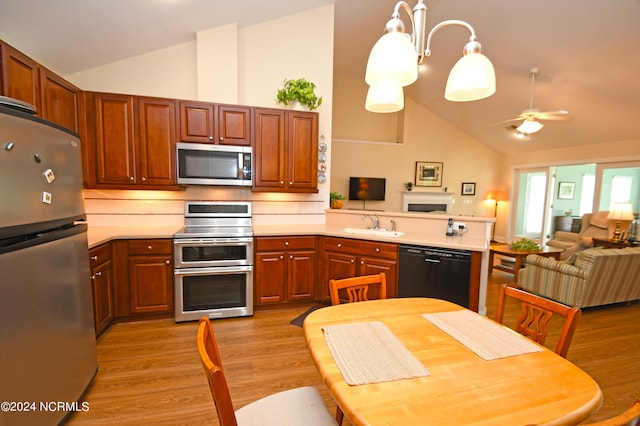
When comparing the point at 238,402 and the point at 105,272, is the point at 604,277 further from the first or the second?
the point at 105,272

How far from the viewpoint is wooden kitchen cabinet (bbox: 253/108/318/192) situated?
3242 millimetres

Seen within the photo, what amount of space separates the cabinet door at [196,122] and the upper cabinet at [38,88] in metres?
0.90

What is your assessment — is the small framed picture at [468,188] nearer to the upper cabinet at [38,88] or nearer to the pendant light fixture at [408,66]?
the pendant light fixture at [408,66]

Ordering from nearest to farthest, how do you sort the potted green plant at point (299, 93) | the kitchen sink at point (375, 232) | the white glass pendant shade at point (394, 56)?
the white glass pendant shade at point (394, 56) < the kitchen sink at point (375, 232) < the potted green plant at point (299, 93)

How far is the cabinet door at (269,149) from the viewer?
3.22 metres

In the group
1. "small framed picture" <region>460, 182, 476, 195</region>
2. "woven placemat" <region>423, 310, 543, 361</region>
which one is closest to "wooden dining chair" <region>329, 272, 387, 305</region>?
"woven placemat" <region>423, 310, 543, 361</region>

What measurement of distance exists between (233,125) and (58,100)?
1442 millimetres

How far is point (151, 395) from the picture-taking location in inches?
74.2

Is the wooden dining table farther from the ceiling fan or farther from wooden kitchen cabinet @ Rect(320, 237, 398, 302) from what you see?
the ceiling fan

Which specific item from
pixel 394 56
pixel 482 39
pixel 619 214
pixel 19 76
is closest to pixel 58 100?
pixel 19 76

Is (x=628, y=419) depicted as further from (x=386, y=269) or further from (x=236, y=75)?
(x=236, y=75)

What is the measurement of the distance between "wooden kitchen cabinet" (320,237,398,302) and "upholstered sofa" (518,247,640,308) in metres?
2.14

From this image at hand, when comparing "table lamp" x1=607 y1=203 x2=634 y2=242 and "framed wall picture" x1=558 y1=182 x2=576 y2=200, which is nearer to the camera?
"table lamp" x1=607 y1=203 x2=634 y2=242

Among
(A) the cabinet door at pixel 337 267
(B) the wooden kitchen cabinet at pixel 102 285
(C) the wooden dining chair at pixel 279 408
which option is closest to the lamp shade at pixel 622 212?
(A) the cabinet door at pixel 337 267
